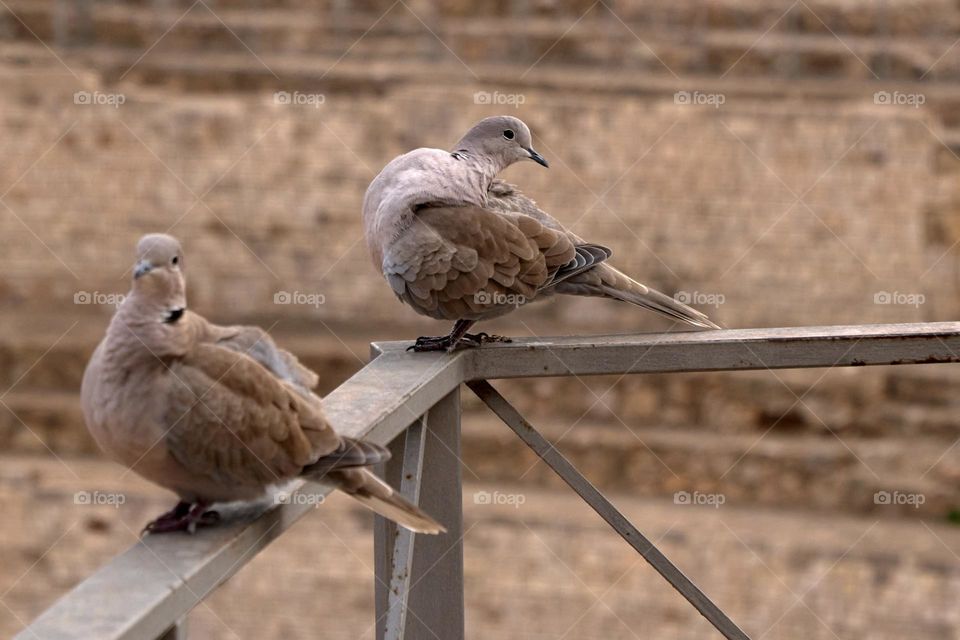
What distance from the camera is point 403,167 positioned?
350 centimetres

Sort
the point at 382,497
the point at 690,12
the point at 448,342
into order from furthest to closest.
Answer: the point at 690,12, the point at 448,342, the point at 382,497

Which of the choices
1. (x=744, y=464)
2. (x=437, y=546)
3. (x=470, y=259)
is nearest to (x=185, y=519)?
(x=437, y=546)

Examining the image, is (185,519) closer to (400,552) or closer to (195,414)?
(195,414)

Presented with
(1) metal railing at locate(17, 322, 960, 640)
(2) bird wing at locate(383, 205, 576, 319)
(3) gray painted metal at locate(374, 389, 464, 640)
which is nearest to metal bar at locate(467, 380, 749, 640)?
(1) metal railing at locate(17, 322, 960, 640)

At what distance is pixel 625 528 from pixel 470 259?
3.47 ft

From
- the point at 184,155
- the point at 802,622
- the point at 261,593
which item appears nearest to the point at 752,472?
the point at 802,622

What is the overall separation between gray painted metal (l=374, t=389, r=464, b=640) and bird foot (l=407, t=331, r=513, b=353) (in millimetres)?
213

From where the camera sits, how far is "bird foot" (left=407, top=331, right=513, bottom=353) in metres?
2.90

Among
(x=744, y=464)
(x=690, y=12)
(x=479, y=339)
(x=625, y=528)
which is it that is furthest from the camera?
(x=690, y=12)

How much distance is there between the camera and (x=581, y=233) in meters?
12.3

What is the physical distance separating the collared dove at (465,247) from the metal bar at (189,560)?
89cm

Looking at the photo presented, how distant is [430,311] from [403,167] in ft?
1.10

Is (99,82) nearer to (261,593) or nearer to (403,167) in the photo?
(261,593)

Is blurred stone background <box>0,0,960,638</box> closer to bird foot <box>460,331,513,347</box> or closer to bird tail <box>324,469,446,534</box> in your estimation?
bird foot <box>460,331,513,347</box>
